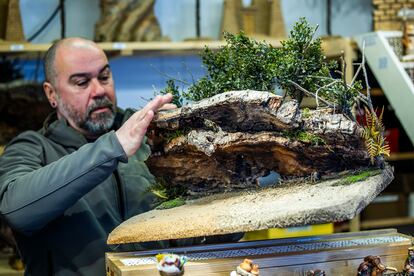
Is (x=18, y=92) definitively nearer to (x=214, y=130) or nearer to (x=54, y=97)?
(x=54, y=97)

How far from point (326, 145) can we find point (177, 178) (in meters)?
0.61

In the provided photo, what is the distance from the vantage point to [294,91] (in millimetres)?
2602

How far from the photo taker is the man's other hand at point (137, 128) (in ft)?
8.12

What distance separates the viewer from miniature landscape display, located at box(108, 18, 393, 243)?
242 cm

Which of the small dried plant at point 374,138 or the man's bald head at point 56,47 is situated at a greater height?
the man's bald head at point 56,47

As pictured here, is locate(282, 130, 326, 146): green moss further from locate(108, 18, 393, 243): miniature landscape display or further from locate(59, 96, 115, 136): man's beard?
locate(59, 96, 115, 136): man's beard

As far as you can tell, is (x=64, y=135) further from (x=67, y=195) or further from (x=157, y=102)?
(x=157, y=102)

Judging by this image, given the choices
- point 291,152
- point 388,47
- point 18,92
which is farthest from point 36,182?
point 388,47

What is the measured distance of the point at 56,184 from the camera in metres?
2.53

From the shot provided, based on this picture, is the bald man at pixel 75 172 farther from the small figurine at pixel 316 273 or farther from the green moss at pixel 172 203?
the small figurine at pixel 316 273

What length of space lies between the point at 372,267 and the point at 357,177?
312 mm

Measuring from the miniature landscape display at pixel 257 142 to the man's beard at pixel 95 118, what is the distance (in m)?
0.45

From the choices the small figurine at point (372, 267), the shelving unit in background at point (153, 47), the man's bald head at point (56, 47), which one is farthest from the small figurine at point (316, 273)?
the shelving unit in background at point (153, 47)

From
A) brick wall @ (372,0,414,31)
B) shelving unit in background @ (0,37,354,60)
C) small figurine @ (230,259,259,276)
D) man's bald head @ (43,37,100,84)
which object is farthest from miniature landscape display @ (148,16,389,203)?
brick wall @ (372,0,414,31)
